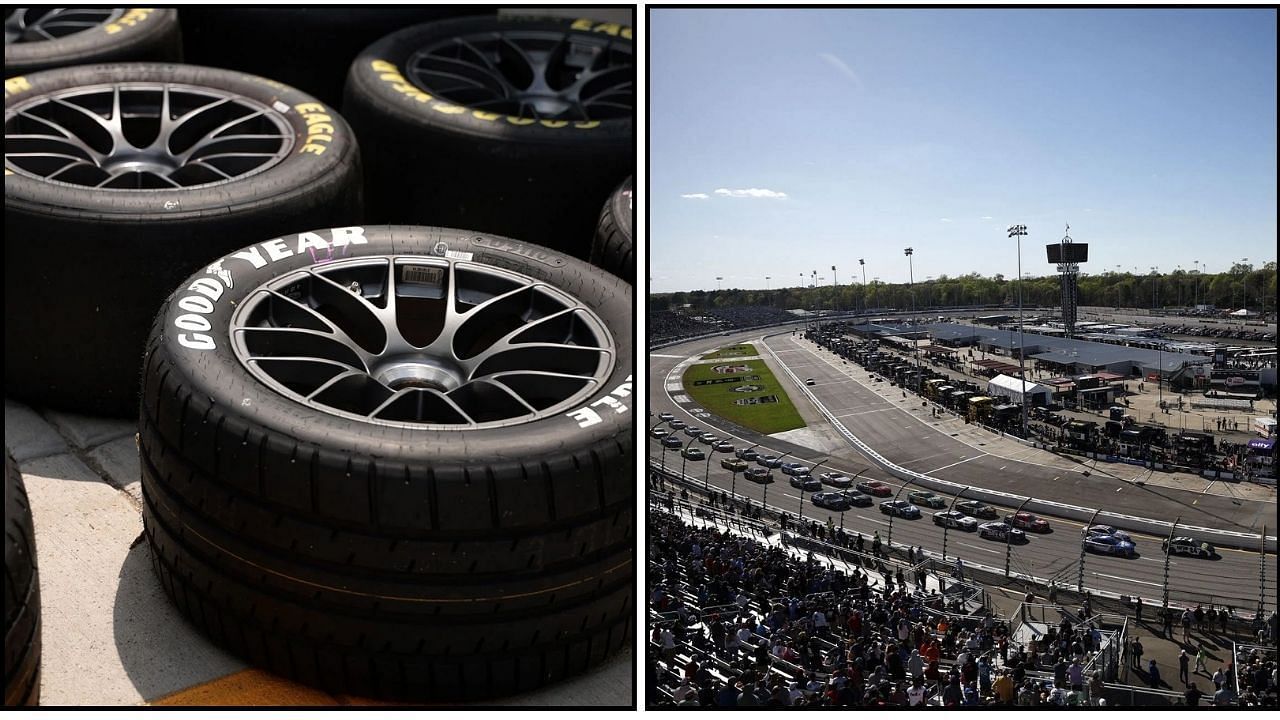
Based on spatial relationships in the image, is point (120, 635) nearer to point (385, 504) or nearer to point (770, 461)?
point (385, 504)

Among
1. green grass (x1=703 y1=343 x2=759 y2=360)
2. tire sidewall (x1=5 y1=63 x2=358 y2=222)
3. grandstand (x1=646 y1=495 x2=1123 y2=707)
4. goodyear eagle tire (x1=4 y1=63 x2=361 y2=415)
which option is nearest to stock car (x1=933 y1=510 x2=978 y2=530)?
grandstand (x1=646 y1=495 x2=1123 y2=707)

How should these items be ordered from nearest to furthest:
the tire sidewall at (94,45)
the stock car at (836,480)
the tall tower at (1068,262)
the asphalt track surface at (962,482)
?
the tall tower at (1068,262) < the asphalt track surface at (962,482) < the tire sidewall at (94,45) < the stock car at (836,480)

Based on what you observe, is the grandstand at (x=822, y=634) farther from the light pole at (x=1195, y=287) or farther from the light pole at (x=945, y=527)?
the light pole at (x=1195, y=287)

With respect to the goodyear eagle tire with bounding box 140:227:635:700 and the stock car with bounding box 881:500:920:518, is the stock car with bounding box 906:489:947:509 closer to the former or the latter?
the stock car with bounding box 881:500:920:518

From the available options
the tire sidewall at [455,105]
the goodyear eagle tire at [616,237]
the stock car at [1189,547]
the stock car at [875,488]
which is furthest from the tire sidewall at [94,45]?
the stock car at [1189,547]

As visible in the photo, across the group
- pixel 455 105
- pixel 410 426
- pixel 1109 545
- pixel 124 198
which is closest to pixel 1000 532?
pixel 1109 545
